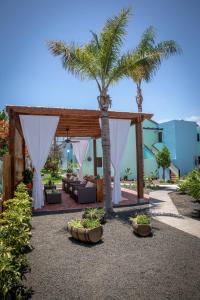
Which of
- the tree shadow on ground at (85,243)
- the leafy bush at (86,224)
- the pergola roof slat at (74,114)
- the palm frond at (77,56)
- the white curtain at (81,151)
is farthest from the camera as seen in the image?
the white curtain at (81,151)

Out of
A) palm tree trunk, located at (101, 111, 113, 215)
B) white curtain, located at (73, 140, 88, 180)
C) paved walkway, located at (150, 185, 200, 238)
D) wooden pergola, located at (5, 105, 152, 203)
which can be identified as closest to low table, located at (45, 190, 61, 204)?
wooden pergola, located at (5, 105, 152, 203)

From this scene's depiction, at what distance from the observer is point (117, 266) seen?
476 centimetres

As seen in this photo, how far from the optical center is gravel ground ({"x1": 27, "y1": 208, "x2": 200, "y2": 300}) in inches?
149

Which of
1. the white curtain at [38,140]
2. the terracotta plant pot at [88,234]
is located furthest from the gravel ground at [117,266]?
the white curtain at [38,140]

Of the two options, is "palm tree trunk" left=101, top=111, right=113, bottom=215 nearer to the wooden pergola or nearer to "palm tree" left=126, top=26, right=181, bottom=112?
the wooden pergola

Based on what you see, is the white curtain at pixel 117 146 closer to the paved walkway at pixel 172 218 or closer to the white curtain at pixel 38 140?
the paved walkway at pixel 172 218

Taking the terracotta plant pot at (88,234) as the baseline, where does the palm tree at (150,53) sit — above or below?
above

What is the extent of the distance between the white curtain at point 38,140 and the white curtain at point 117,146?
2.97 metres

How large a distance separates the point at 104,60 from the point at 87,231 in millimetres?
6732

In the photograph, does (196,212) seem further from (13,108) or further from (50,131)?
(13,108)

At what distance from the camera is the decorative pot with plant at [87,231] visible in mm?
6055

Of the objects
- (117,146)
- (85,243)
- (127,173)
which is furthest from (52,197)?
(127,173)

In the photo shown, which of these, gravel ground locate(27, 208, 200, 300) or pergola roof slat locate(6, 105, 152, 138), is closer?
gravel ground locate(27, 208, 200, 300)

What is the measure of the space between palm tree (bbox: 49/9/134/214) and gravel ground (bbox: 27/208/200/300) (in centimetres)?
353
